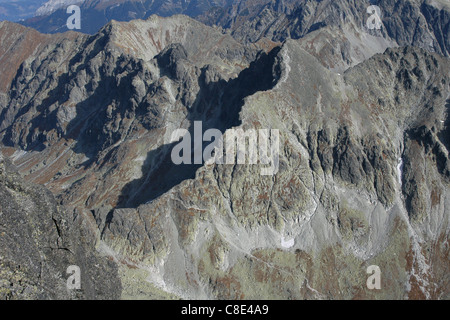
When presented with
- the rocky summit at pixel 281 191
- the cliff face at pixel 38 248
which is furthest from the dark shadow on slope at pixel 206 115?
the cliff face at pixel 38 248

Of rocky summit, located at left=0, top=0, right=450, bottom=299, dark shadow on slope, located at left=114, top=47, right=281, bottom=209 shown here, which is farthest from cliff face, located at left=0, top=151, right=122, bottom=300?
dark shadow on slope, located at left=114, top=47, right=281, bottom=209

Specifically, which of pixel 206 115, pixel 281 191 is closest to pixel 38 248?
pixel 281 191

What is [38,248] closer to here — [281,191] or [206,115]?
[281,191]

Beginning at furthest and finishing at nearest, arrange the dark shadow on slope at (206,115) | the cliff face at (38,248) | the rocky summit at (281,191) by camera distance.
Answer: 1. the dark shadow on slope at (206,115)
2. the rocky summit at (281,191)
3. the cliff face at (38,248)

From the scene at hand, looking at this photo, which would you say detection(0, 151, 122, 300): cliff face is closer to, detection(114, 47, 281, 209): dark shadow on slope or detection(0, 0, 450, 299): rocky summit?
detection(0, 0, 450, 299): rocky summit

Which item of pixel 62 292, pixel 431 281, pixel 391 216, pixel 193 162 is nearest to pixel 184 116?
pixel 193 162

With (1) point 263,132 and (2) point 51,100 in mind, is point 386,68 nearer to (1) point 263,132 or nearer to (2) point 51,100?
(1) point 263,132

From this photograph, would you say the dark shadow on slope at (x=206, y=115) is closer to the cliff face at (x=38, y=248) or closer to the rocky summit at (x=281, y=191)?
the rocky summit at (x=281, y=191)

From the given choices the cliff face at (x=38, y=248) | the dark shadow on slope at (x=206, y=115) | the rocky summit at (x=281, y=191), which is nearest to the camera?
the cliff face at (x=38, y=248)
